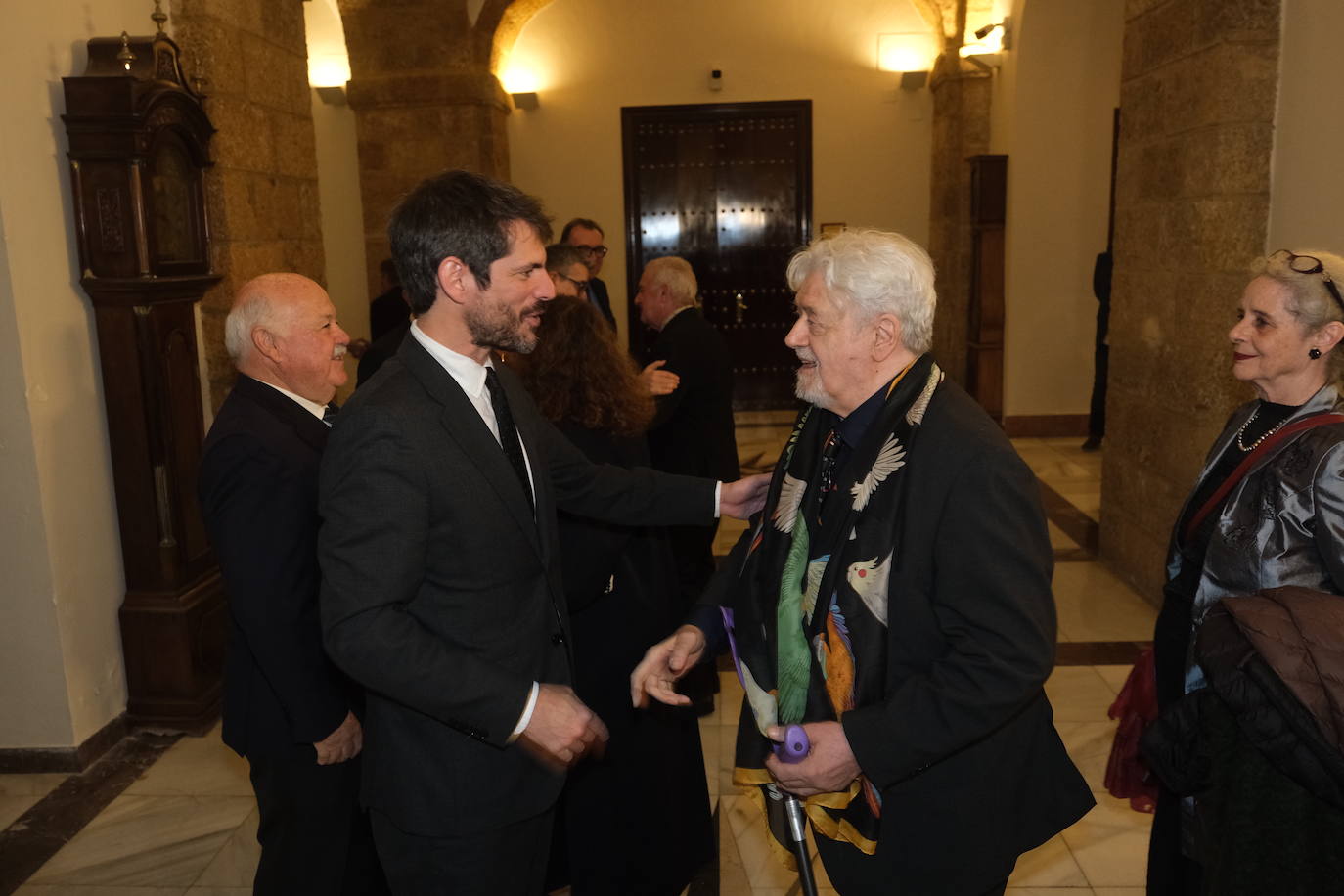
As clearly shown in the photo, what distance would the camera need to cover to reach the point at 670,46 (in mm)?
10211

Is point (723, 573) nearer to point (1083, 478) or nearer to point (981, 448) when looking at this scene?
point (981, 448)

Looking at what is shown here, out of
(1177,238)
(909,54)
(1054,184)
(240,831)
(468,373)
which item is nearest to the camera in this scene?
(468,373)

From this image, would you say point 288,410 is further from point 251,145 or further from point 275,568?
point 251,145

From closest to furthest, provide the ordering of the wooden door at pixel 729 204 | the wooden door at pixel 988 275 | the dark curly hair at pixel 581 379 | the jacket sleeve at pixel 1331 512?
1. the jacket sleeve at pixel 1331 512
2. the dark curly hair at pixel 581 379
3. the wooden door at pixel 988 275
4. the wooden door at pixel 729 204

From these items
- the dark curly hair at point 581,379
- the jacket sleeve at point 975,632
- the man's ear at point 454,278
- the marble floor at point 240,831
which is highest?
the man's ear at point 454,278

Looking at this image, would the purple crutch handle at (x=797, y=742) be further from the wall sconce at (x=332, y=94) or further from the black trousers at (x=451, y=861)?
the wall sconce at (x=332, y=94)

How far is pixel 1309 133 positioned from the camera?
393 cm

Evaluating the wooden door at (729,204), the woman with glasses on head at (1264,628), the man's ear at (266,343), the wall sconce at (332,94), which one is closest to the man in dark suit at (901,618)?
the woman with glasses on head at (1264,628)

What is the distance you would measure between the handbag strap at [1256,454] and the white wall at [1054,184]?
22.6 ft

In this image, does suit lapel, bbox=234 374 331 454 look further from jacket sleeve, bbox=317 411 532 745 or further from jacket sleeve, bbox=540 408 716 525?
jacket sleeve, bbox=317 411 532 745

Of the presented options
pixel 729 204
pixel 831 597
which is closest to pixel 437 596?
pixel 831 597

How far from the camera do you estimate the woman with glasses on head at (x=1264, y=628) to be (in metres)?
1.70

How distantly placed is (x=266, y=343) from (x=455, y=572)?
1.04 metres

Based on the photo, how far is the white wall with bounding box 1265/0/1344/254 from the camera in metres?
3.73
